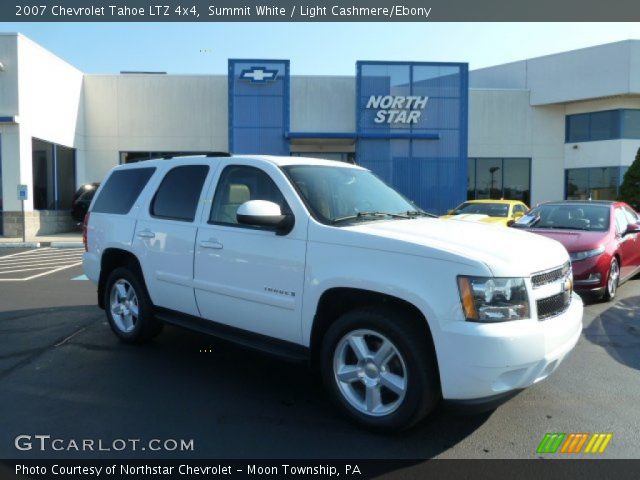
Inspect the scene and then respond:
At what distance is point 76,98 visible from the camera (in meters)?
23.3

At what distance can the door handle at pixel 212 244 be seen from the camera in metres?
4.36

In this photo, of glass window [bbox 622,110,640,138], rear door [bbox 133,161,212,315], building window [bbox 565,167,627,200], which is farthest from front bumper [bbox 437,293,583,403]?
glass window [bbox 622,110,640,138]

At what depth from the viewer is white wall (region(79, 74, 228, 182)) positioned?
2395 cm

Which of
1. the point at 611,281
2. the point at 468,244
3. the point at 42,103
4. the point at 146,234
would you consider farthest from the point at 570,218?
the point at 42,103

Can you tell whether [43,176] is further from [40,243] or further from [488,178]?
[488,178]

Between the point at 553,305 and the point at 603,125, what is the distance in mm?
26599

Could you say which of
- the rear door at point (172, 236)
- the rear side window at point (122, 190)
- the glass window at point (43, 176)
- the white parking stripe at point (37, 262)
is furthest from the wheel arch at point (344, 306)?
the glass window at point (43, 176)

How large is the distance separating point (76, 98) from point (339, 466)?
24195mm

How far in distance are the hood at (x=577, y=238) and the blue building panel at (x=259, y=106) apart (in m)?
15.6

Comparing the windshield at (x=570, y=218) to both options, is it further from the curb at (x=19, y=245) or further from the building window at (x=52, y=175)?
the building window at (x=52, y=175)

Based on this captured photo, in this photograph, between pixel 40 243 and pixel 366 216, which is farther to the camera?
pixel 40 243

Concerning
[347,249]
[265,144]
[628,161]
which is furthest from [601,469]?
[628,161]

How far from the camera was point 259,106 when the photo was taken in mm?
22156

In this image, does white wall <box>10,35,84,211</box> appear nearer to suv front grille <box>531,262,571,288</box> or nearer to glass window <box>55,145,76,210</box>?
glass window <box>55,145,76,210</box>
